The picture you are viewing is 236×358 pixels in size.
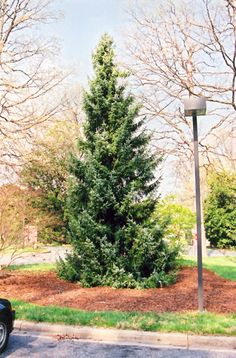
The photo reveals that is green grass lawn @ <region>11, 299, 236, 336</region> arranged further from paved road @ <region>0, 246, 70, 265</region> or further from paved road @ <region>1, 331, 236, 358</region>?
paved road @ <region>0, 246, 70, 265</region>

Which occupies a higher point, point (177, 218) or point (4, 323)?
point (177, 218)

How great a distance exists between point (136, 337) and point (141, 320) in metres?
0.45

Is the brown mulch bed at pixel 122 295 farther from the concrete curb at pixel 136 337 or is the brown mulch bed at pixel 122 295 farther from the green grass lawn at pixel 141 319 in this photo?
the concrete curb at pixel 136 337

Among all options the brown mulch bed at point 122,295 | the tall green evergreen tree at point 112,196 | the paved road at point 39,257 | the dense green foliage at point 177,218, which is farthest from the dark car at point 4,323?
the dense green foliage at point 177,218

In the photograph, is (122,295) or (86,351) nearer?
(86,351)

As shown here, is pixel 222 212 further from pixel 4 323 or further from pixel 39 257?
pixel 4 323

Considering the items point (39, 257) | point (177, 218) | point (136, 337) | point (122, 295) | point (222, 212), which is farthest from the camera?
point (222, 212)

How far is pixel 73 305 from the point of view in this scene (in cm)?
677

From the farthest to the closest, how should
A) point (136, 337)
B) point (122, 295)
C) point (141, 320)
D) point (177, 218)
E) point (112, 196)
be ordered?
point (177, 218)
point (112, 196)
point (122, 295)
point (141, 320)
point (136, 337)

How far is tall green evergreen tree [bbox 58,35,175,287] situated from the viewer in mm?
8828

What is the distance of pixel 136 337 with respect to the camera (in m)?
5.09

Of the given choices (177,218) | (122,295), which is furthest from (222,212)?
(122,295)

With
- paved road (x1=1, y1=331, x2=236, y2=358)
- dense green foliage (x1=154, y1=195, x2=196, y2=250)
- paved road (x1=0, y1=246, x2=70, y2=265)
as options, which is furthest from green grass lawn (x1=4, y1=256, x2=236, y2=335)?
dense green foliage (x1=154, y1=195, x2=196, y2=250)

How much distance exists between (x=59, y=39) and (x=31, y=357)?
Result: 15004mm
